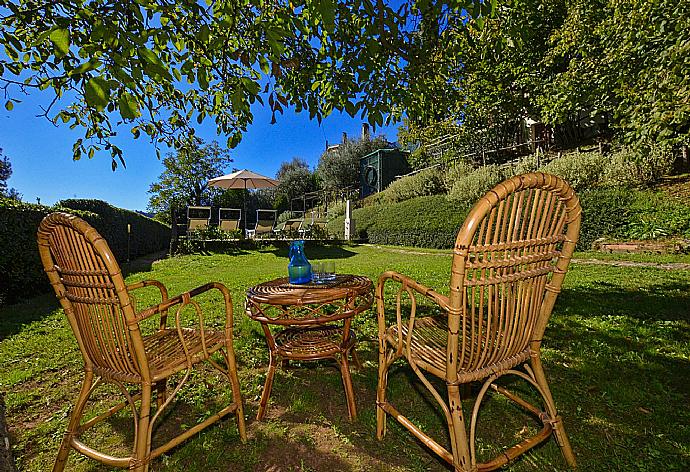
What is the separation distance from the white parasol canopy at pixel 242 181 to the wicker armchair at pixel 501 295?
438 inches

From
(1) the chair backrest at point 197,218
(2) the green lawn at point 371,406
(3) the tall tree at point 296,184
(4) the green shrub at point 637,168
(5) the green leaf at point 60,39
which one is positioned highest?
(3) the tall tree at point 296,184

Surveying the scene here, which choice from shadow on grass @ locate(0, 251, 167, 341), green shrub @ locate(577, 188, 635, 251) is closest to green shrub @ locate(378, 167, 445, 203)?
green shrub @ locate(577, 188, 635, 251)

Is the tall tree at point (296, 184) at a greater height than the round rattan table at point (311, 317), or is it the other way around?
the tall tree at point (296, 184)

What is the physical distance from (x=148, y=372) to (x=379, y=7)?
306 cm

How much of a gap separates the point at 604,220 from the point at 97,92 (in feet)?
35.4

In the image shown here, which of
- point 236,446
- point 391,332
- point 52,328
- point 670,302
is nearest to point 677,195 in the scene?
point 670,302

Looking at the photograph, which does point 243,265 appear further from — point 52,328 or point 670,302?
point 670,302

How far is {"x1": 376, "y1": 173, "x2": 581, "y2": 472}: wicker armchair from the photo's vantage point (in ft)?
4.43

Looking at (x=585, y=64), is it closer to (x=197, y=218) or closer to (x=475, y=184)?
(x=475, y=184)

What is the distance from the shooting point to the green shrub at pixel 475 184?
13.4 metres

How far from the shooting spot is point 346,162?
29.4 meters

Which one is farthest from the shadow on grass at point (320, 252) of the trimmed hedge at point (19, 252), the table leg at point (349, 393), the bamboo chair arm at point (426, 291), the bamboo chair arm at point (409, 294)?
the bamboo chair arm at point (426, 291)

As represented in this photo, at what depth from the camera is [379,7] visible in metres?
2.92

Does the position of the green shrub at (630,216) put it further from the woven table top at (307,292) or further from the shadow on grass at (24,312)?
the shadow on grass at (24,312)
